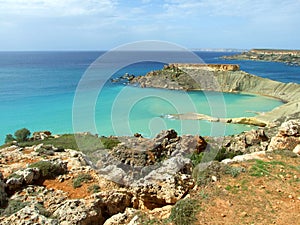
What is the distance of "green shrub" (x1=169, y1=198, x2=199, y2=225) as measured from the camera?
7093 mm

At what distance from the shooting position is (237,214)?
24.2 feet

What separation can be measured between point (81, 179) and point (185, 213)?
5.14 meters

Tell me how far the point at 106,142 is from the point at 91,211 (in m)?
13.3

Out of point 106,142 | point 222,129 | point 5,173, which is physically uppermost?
point 5,173

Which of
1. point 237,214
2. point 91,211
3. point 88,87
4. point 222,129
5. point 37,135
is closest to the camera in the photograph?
point 237,214

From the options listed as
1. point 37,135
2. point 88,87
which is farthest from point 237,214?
point 88,87

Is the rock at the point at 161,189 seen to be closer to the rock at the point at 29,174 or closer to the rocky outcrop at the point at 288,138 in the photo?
the rock at the point at 29,174

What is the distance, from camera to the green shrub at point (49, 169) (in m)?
11.2

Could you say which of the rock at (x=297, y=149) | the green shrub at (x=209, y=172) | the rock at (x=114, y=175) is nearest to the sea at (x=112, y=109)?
the rock at (x=297, y=149)

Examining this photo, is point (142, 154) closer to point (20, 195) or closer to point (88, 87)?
point (20, 195)

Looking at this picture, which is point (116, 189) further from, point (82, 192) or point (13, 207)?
point (13, 207)

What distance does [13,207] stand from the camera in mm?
8422

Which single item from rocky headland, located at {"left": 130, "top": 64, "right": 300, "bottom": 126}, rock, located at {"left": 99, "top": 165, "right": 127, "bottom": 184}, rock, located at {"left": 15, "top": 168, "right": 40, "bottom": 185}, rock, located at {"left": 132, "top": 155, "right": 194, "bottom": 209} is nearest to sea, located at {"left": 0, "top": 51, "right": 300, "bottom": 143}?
rocky headland, located at {"left": 130, "top": 64, "right": 300, "bottom": 126}

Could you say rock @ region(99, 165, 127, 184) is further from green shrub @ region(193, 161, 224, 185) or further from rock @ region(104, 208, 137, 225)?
green shrub @ region(193, 161, 224, 185)
